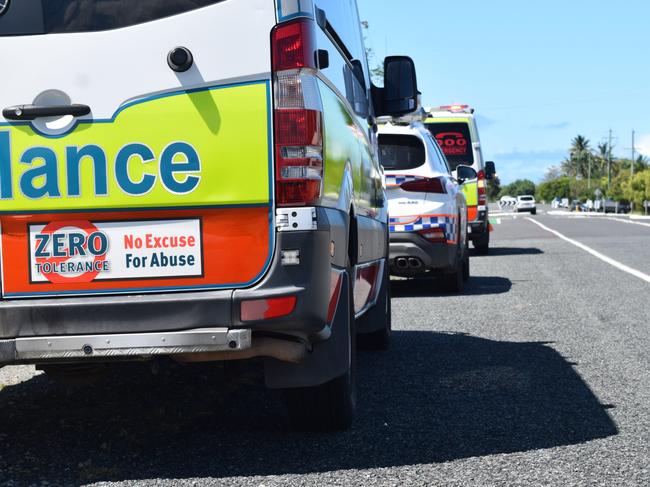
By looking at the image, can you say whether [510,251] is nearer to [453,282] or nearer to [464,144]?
[464,144]

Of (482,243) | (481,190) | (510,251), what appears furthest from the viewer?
(510,251)

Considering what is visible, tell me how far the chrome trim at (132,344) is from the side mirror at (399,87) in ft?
9.94

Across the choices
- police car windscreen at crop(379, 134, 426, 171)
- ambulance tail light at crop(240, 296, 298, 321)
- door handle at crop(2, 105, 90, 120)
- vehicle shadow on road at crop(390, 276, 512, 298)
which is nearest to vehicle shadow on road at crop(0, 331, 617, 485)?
ambulance tail light at crop(240, 296, 298, 321)

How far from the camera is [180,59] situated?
4266 mm

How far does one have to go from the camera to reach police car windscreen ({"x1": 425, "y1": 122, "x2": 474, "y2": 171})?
65.7 ft

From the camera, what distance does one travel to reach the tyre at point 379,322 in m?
7.23

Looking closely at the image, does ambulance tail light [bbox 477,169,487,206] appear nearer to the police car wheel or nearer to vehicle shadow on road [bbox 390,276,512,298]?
vehicle shadow on road [bbox 390,276,512,298]

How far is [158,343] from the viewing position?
14.0 feet

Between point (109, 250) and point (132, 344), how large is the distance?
373 millimetres

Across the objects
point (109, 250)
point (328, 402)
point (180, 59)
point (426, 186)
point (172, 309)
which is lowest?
point (328, 402)

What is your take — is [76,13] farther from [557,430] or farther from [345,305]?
[557,430]

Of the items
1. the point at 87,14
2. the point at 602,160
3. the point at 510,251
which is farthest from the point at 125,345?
the point at 602,160

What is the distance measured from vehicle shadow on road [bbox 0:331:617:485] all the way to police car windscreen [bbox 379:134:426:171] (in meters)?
4.71

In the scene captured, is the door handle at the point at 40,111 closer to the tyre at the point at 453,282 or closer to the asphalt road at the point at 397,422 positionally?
the asphalt road at the point at 397,422
